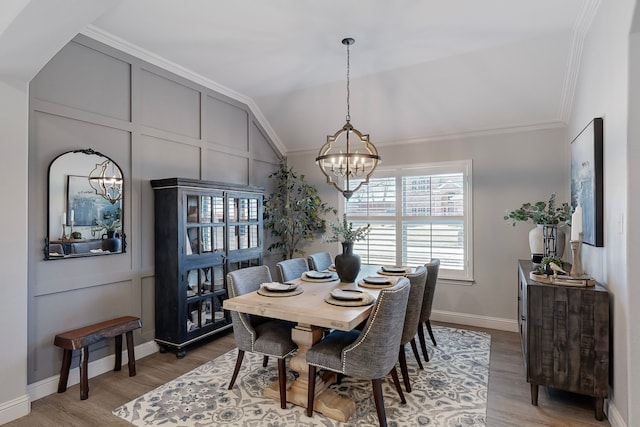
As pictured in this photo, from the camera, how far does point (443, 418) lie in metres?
2.47

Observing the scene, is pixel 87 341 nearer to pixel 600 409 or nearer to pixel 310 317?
pixel 310 317

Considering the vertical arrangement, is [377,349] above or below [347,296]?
below

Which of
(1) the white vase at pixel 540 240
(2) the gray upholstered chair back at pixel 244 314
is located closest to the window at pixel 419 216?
(1) the white vase at pixel 540 240

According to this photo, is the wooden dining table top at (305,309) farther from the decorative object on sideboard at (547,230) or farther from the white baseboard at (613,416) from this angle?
the decorative object on sideboard at (547,230)

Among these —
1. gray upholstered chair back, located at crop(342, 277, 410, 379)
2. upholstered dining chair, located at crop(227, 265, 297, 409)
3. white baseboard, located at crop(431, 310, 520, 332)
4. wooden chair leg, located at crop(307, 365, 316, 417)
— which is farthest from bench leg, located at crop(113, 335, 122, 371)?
white baseboard, located at crop(431, 310, 520, 332)

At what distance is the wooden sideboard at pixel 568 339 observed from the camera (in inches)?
94.8

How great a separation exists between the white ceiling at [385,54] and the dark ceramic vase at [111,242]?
5.98 feet

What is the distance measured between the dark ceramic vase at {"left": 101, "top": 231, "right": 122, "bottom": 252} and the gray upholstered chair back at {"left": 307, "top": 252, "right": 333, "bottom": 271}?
193 centimetres

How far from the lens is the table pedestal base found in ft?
8.20

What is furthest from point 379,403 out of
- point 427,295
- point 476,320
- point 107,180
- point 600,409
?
point 107,180

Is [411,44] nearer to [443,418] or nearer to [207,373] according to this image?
[443,418]

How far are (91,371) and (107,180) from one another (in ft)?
5.63

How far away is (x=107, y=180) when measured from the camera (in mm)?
3293

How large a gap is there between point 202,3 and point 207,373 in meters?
3.12
